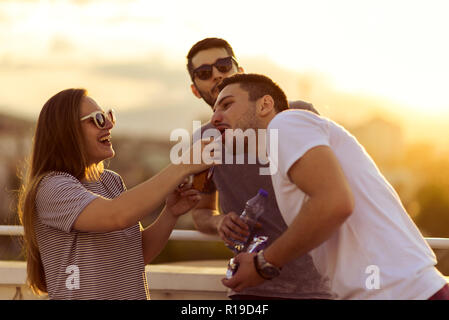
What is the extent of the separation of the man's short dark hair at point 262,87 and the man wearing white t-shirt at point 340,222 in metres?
0.55

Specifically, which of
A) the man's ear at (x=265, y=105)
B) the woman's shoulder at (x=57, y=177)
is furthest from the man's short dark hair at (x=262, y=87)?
the woman's shoulder at (x=57, y=177)

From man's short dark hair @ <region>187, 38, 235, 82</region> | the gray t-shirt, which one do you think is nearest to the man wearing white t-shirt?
the gray t-shirt

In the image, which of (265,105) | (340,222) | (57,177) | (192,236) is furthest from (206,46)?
(340,222)

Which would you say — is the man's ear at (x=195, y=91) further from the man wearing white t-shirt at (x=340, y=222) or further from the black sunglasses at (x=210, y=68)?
the man wearing white t-shirt at (x=340, y=222)

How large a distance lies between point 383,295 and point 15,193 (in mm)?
2140

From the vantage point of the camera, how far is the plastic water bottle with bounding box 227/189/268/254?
3.51 m

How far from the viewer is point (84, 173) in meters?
3.50

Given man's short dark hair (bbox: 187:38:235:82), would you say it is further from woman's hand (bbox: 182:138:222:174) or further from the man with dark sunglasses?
woman's hand (bbox: 182:138:222:174)

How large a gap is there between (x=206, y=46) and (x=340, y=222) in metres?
2.81

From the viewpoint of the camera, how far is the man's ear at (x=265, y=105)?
10.6ft

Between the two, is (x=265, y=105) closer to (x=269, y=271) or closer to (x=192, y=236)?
(x=269, y=271)

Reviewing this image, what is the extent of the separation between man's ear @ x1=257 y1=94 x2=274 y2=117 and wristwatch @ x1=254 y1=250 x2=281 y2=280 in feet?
2.44

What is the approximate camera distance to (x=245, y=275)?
9.29ft

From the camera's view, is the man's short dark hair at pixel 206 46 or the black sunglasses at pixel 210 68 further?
the man's short dark hair at pixel 206 46
